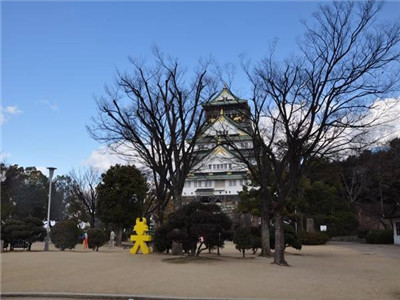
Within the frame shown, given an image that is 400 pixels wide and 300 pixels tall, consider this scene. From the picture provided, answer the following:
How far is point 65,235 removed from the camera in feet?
70.1

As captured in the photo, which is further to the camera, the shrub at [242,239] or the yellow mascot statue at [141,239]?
the yellow mascot statue at [141,239]

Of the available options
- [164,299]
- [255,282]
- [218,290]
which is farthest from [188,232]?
[164,299]

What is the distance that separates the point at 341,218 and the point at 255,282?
121 ft

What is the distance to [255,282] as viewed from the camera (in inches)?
396

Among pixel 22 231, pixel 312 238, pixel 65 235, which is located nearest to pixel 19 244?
pixel 22 231

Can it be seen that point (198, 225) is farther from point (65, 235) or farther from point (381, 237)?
point (381, 237)

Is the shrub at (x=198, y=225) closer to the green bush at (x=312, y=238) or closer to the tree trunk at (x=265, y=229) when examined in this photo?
the tree trunk at (x=265, y=229)

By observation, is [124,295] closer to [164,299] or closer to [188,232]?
[164,299]

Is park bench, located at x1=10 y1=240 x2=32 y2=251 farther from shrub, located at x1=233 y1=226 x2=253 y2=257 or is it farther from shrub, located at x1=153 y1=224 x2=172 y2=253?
shrub, located at x1=233 y1=226 x2=253 y2=257

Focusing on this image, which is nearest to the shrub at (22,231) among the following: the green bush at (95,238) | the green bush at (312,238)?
the green bush at (95,238)

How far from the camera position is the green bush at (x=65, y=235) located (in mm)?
21406

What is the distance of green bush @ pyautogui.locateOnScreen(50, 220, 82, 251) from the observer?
70.2 feet

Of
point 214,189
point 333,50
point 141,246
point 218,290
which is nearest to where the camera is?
point 218,290

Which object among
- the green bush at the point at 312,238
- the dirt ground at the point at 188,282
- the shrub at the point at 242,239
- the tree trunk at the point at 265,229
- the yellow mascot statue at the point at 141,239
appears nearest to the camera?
the dirt ground at the point at 188,282
